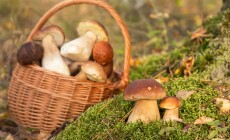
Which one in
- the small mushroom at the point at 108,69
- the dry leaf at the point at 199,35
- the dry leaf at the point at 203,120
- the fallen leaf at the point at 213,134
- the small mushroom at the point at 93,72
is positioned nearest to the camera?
the fallen leaf at the point at 213,134

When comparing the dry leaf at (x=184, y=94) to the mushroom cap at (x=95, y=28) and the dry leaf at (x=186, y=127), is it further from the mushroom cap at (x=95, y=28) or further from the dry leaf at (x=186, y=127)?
the mushroom cap at (x=95, y=28)

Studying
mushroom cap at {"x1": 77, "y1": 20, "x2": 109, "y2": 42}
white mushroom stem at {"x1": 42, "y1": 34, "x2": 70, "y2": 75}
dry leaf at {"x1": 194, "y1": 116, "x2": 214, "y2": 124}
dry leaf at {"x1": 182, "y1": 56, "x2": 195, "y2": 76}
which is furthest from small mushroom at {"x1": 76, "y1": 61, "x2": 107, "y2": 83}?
dry leaf at {"x1": 194, "y1": 116, "x2": 214, "y2": 124}

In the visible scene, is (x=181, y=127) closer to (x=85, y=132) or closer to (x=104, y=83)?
(x=85, y=132)

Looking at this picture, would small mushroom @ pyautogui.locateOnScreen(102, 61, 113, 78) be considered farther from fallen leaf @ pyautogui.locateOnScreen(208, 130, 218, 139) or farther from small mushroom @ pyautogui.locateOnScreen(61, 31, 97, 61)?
fallen leaf @ pyautogui.locateOnScreen(208, 130, 218, 139)

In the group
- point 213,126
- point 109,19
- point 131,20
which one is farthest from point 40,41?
point 131,20

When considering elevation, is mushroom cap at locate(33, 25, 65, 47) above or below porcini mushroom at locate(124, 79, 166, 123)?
above

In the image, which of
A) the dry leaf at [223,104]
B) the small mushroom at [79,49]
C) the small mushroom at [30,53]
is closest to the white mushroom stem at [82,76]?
the small mushroom at [79,49]
